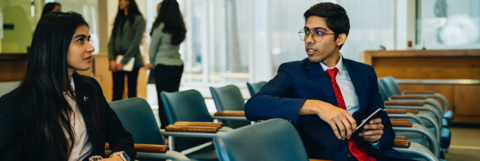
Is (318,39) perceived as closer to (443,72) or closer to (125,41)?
(125,41)

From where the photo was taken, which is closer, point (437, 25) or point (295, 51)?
point (437, 25)

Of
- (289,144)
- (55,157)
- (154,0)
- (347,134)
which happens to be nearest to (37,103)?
(55,157)

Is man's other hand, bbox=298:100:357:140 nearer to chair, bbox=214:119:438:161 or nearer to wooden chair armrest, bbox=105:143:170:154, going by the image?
chair, bbox=214:119:438:161

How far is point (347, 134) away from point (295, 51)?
22.6ft

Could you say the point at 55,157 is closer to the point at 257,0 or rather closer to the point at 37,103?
the point at 37,103

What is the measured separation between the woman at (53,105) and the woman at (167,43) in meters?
2.26

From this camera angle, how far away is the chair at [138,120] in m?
1.78

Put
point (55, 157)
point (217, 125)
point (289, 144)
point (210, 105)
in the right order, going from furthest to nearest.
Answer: point (210, 105)
point (217, 125)
point (55, 157)
point (289, 144)

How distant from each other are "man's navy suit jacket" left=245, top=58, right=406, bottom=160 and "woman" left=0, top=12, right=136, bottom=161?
1.93 feet

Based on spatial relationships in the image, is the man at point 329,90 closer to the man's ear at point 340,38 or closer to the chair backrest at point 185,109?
the man's ear at point 340,38

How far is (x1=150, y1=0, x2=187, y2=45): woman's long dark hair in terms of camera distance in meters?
3.65

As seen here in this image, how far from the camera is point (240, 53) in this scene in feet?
27.8

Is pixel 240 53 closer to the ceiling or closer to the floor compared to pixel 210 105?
closer to the ceiling

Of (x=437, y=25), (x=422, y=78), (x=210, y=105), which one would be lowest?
(x=210, y=105)
